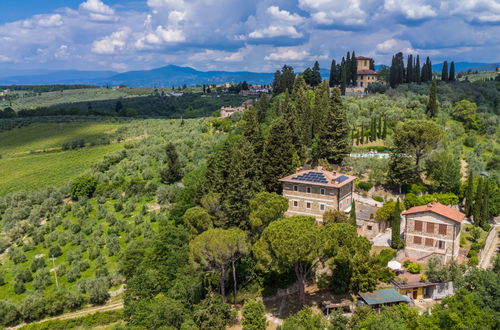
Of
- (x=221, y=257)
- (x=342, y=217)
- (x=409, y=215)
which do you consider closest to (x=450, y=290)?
(x=409, y=215)

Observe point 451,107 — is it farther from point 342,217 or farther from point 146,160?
point 146,160

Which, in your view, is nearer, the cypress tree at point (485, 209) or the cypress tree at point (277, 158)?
the cypress tree at point (485, 209)

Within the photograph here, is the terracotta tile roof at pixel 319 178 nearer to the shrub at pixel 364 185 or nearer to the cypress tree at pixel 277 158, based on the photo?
the cypress tree at pixel 277 158

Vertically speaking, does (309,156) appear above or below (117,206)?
above

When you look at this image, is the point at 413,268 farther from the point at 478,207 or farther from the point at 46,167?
the point at 46,167

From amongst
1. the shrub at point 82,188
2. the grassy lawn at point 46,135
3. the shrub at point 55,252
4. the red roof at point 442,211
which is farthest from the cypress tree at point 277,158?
the grassy lawn at point 46,135

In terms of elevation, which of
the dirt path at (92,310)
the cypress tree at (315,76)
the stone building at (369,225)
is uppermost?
the cypress tree at (315,76)

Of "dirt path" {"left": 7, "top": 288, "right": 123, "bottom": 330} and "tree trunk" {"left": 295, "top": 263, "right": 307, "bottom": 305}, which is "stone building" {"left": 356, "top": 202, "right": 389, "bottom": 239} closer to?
"tree trunk" {"left": 295, "top": 263, "right": 307, "bottom": 305}

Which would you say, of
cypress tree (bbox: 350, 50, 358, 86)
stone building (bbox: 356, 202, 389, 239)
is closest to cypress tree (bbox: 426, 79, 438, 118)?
cypress tree (bbox: 350, 50, 358, 86)

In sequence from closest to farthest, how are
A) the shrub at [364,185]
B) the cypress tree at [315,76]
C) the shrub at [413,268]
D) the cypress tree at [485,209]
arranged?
the shrub at [413,268], the cypress tree at [485,209], the shrub at [364,185], the cypress tree at [315,76]
